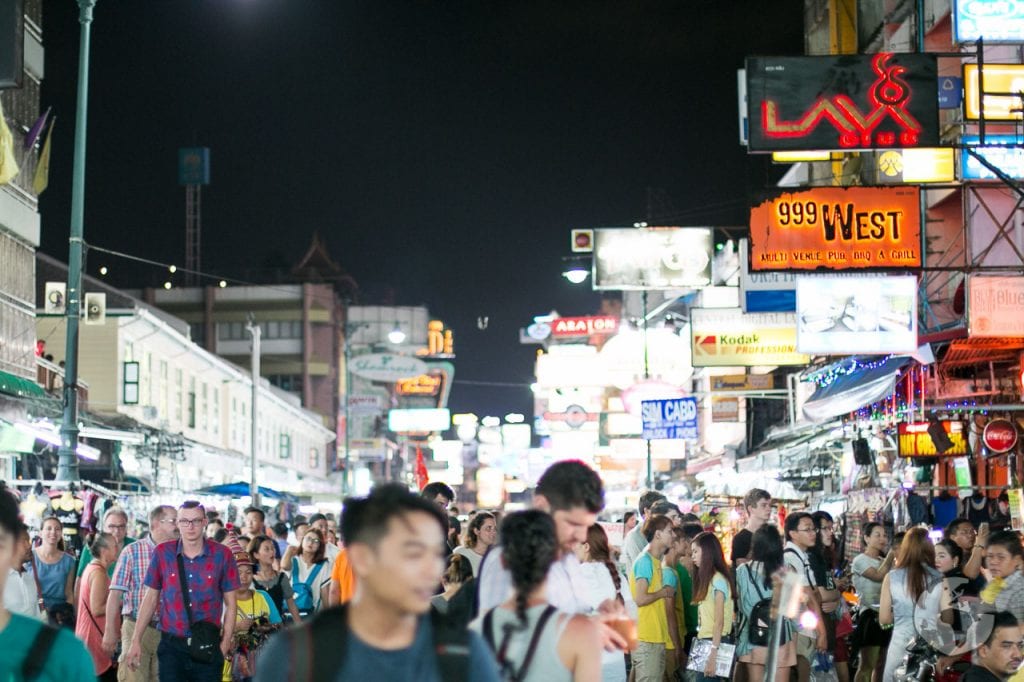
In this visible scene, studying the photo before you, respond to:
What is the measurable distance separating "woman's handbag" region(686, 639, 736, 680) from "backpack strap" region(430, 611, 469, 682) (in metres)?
8.40

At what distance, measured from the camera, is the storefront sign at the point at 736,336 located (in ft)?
103

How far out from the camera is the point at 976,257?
23312 mm

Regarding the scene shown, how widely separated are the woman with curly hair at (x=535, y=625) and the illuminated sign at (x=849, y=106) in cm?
1326

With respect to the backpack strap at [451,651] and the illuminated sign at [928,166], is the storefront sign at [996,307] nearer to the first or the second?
the illuminated sign at [928,166]

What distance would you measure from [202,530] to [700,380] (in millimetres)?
54413

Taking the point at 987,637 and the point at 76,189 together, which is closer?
the point at 987,637

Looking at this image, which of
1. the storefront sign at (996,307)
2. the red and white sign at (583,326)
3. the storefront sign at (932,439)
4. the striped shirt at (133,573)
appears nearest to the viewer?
the striped shirt at (133,573)

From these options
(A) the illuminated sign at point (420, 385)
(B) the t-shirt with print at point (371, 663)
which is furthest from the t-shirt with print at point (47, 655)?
(A) the illuminated sign at point (420, 385)

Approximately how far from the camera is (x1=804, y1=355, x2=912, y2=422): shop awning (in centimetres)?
2414

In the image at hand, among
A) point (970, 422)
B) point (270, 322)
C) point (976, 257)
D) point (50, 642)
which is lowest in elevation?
point (50, 642)

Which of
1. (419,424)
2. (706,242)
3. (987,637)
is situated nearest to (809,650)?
(987,637)

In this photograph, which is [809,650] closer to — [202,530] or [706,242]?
[202,530]

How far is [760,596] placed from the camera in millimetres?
12180

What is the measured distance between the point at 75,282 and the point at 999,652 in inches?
725
